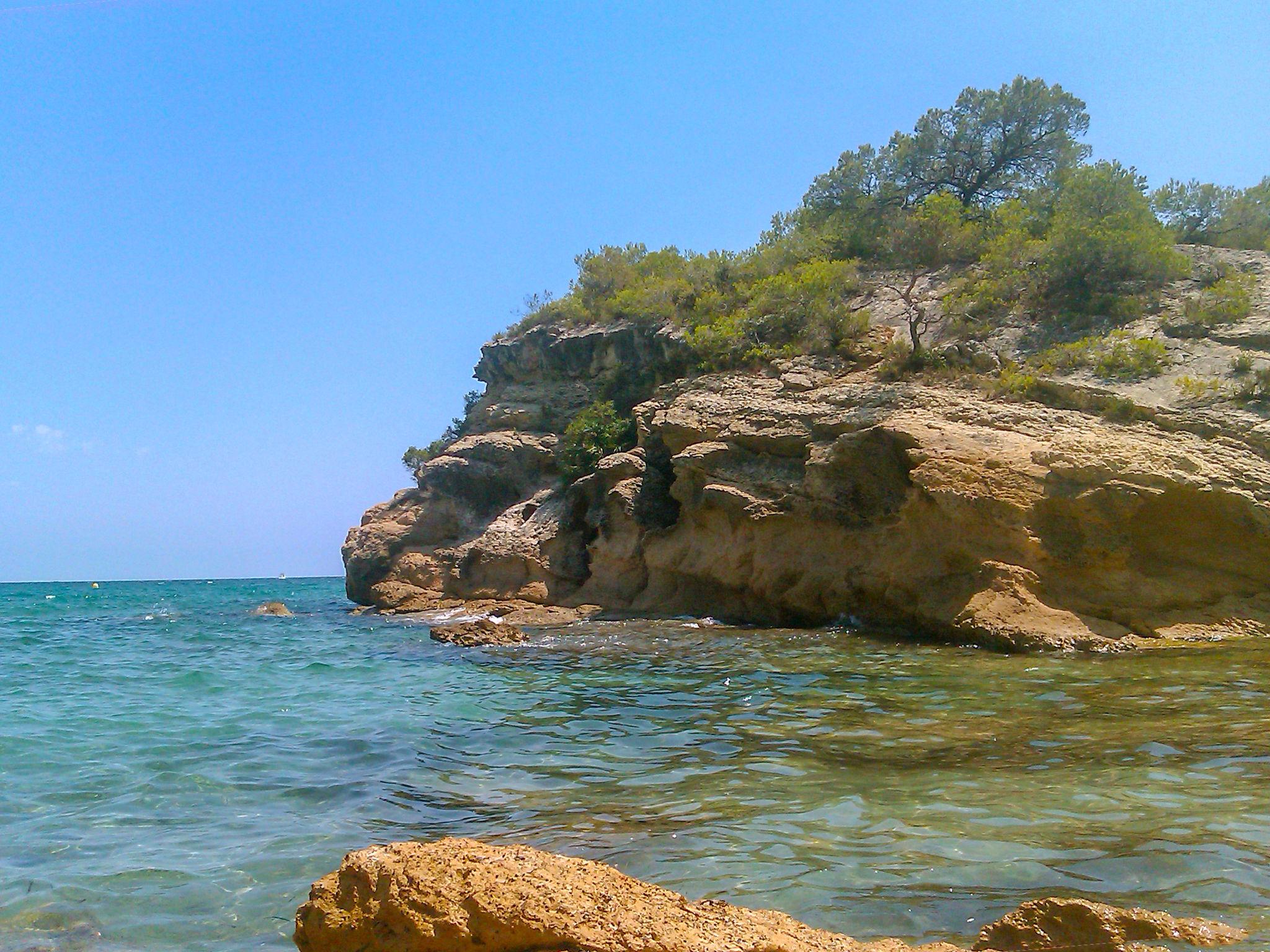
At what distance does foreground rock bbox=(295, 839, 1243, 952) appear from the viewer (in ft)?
9.29

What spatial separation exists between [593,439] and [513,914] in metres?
20.0

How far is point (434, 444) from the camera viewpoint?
Answer: 105ft

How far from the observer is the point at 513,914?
9.71 ft

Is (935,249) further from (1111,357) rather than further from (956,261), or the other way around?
(1111,357)

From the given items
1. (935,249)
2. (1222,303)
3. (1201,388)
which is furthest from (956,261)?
(1201,388)

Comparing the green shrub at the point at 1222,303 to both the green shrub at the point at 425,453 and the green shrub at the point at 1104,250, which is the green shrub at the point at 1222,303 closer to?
the green shrub at the point at 1104,250

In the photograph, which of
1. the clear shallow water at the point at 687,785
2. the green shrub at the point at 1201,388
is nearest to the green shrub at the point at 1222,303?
the green shrub at the point at 1201,388

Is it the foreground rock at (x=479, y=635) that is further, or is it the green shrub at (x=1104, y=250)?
the green shrub at (x=1104, y=250)

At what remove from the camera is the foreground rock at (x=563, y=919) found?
111 inches

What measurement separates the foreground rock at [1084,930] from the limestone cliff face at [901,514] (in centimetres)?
954

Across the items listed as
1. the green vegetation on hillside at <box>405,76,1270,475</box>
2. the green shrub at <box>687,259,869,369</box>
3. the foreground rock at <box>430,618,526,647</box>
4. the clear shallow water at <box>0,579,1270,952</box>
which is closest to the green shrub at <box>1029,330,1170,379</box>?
the green vegetation on hillside at <box>405,76,1270,475</box>

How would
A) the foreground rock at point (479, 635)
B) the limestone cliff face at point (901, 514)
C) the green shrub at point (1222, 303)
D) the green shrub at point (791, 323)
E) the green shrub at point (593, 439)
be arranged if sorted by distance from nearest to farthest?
the limestone cliff face at point (901, 514), the foreground rock at point (479, 635), the green shrub at point (1222, 303), the green shrub at point (791, 323), the green shrub at point (593, 439)

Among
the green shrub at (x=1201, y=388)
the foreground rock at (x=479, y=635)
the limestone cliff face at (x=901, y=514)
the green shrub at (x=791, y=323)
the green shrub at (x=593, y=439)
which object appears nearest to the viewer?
the limestone cliff face at (x=901, y=514)

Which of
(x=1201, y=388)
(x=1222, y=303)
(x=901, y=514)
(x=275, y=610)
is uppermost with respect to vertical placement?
(x=1222, y=303)
